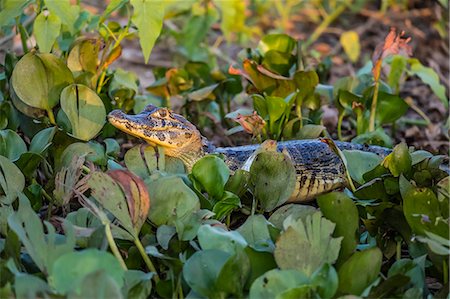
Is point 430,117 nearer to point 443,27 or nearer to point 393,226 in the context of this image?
point 443,27

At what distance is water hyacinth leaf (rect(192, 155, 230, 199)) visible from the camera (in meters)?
2.24

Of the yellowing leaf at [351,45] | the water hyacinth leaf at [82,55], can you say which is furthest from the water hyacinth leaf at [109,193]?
the yellowing leaf at [351,45]

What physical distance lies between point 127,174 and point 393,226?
2.35 ft

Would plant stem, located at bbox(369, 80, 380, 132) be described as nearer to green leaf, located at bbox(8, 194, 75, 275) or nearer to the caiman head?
the caiman head

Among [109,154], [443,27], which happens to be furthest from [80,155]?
[443,27]

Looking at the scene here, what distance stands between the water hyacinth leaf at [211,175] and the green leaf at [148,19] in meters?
0.67

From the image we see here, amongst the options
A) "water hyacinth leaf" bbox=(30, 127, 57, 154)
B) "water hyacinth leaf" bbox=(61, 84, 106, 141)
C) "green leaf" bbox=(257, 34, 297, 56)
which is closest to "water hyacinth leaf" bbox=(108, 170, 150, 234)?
"water hyacinth leaf" bbox=(30, 127, 57, 154)

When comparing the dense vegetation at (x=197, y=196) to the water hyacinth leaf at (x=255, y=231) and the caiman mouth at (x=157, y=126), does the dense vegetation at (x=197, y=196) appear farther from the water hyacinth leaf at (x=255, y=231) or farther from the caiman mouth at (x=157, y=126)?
the caiman mouth at (x=157, y=126)

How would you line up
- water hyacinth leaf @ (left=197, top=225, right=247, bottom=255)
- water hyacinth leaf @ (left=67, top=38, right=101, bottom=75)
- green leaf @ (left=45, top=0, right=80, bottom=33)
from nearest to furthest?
water hyacinth leaf @ (left=197, top=225, right=247, bottom=255) < green leaf @ (left=45, top=0, right=80, bottom=33) < water hyacinth leaf @ (left=67, top=38, right=101, bottom=75)

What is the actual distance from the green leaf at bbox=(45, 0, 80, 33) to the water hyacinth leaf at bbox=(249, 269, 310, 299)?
1.49 metres

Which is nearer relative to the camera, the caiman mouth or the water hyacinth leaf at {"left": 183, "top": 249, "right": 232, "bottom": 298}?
the water hyacinth leaf at {"left": 183, "top": 249, "right": 232, "bottom": 298}

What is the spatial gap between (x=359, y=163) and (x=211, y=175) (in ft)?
1.48

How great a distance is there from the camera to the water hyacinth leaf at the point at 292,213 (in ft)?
6.72

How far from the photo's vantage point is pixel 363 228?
2.36m
